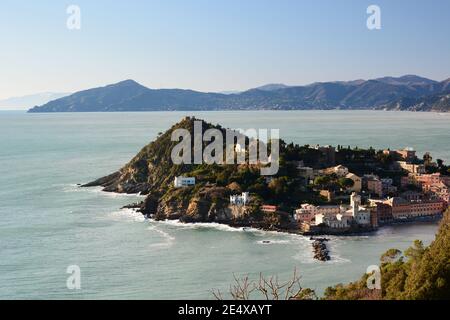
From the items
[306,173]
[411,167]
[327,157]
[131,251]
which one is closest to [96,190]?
[306,173]

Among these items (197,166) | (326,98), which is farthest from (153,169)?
(326,98)

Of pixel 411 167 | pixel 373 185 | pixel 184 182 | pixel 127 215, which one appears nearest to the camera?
pixel 127 215

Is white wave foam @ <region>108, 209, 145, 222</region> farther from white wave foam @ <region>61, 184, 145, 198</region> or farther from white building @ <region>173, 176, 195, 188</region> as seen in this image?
white wave foam @ <region>61, 184, 145, 198</region>

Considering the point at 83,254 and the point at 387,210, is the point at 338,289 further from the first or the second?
the point at 387,210

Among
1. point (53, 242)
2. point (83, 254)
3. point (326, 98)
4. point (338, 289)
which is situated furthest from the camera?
point (326, 98)

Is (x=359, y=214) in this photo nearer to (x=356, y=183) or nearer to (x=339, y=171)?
(x=356, y=183)

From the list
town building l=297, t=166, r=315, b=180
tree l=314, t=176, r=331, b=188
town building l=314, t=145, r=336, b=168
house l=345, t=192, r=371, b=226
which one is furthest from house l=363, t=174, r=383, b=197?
house l=345, t=192, r=371, b=226
